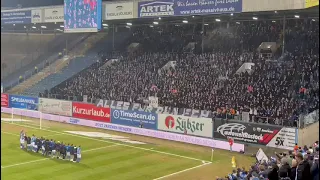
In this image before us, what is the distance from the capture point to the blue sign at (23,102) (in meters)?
46.6

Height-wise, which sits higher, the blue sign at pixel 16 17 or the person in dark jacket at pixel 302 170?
the blue sign at pixel 16 17

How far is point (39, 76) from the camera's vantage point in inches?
2000

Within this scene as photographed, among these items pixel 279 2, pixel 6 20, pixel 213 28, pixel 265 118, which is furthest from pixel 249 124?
pixel 6 20

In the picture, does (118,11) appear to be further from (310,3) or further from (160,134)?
(310,3)

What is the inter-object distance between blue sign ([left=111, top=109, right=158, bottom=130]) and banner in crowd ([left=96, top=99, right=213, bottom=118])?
39 cm

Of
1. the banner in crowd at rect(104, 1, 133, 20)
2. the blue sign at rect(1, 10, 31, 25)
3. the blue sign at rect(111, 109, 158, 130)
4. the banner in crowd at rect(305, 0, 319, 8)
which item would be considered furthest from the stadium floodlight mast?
the banner in crowd at rect(305, 0, 319, 8)

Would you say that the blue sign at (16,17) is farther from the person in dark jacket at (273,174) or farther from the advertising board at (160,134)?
the person in dark jacket at (273,174)

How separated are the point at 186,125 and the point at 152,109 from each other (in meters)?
4.07

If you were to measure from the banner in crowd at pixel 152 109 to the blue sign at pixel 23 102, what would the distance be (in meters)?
10.5

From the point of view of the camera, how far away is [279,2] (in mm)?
29969

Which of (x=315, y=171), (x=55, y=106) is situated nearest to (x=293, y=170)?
(x=315, y=171)

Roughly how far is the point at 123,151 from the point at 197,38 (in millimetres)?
19810

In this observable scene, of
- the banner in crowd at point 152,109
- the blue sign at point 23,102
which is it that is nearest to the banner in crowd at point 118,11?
the banner in crowd at point 152,109

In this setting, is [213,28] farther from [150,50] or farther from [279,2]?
[279,2]
